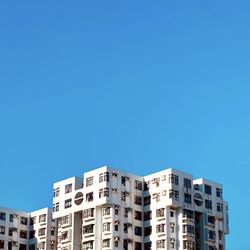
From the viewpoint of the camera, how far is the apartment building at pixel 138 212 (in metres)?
93.1

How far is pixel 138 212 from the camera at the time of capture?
96.7 m

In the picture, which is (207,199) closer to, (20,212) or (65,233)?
(65,233)

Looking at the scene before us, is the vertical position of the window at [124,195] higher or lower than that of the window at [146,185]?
lower

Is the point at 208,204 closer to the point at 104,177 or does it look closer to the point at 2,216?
the point at 104,177

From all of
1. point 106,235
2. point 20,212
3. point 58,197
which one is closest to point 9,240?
point 20,212

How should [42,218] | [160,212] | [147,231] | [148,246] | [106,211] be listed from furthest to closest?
[42,218] → [147,231] → [148,246] → [160,212] → [106,211]

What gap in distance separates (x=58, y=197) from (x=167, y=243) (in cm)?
1732

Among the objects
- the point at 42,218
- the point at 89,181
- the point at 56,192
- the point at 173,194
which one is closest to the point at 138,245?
the point at 173,194

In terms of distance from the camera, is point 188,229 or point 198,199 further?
point 198,199

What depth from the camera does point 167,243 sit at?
92125mm

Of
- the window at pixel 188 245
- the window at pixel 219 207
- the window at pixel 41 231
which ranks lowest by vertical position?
the window at pixel 188 245

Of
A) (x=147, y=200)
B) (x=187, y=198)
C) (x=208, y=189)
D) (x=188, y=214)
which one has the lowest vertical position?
(x=188, y=214)

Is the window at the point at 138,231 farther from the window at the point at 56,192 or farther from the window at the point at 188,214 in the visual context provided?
the window at the point at 56,192

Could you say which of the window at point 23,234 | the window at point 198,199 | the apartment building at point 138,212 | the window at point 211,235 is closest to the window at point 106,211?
the apartment building at point 138,212
